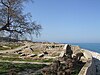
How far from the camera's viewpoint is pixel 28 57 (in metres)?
31.1

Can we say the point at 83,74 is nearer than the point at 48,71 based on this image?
No

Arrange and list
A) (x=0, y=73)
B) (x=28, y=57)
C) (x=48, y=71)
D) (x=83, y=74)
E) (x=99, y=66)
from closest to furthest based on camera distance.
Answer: (x=48, y=71) < (x=83, y=74) < (x=0, y=73) < (x=99, y=66) < (x=28, y=57)

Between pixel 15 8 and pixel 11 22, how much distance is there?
1.10 m

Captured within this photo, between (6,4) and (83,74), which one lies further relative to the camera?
(6,4)

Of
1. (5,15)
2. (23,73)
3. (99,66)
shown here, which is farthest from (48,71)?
(99,66)

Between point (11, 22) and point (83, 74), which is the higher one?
point (11, 22)

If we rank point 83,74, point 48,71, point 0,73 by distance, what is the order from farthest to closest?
point 0,73 < point 83,74 < point 48,71

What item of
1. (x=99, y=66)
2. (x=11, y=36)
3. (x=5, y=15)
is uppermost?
(x=5, y=15)

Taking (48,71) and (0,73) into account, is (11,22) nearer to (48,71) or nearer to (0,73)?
(0,73)

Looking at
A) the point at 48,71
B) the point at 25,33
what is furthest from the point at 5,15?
the point at 48,71

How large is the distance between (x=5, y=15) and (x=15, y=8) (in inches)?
35.8

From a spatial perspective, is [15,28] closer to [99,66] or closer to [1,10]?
[1,10]

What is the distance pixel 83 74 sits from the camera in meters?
16.5

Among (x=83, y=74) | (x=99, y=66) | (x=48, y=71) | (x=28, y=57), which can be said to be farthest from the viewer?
(x=28, y=57)
